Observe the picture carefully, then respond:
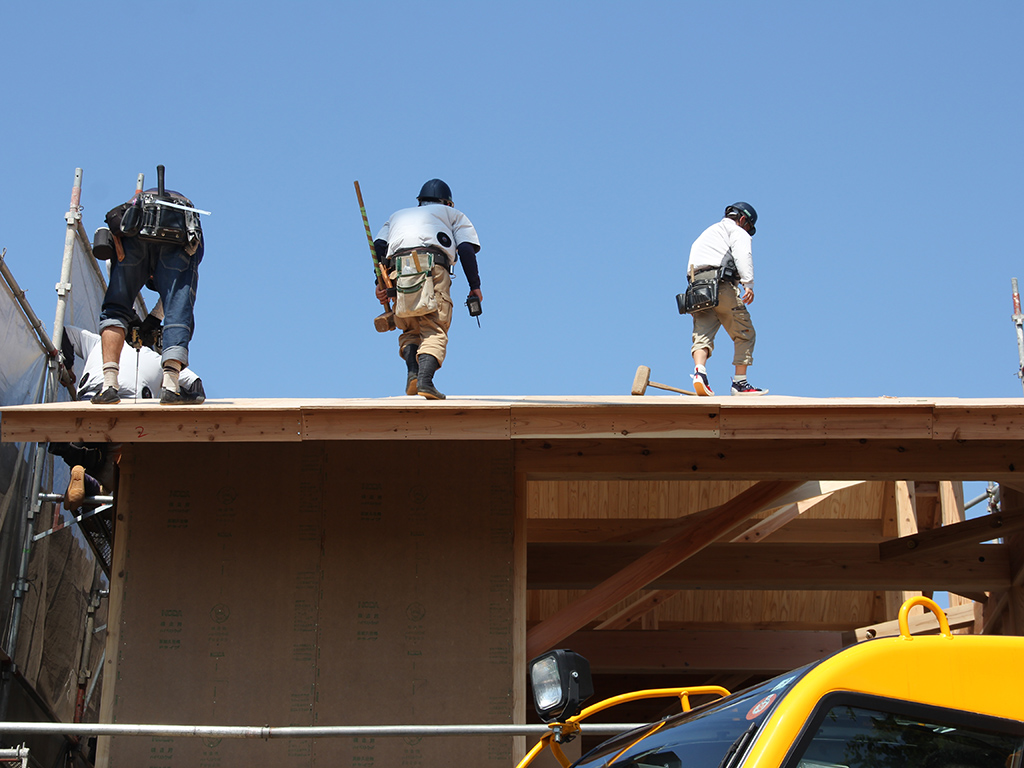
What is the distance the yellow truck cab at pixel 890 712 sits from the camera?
2816mm

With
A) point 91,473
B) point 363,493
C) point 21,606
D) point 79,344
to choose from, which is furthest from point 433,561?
point 79,344

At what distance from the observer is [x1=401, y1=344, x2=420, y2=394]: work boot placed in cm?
908

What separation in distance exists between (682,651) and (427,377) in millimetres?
5164

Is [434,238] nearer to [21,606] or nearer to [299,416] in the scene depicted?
[299,416]

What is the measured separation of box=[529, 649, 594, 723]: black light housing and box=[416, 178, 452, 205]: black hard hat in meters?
6.28

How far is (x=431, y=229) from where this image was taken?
9.10 m

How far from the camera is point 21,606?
30.7 feet

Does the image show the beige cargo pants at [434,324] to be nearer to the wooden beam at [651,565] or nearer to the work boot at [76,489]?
the wooden beam at [651,565]

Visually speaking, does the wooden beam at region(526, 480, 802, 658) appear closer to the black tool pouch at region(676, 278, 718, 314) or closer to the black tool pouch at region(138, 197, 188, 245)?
the black tool pouch at region(676, 278, 718, 314)

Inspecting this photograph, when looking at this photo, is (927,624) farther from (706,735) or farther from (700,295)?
(706,735)

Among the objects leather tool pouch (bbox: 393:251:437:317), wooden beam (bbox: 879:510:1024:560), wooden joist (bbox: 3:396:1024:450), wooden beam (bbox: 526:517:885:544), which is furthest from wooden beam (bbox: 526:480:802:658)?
wooden beam (bbox: 526:517:885:544)

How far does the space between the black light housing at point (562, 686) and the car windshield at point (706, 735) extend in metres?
0.23

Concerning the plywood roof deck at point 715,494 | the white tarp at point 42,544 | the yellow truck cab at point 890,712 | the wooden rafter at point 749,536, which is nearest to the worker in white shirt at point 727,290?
the plywood roof deck at point 715,494

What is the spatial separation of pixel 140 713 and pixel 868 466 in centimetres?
494
